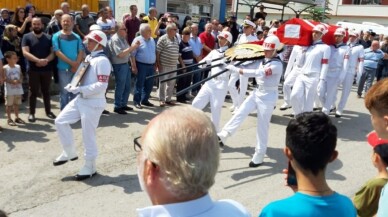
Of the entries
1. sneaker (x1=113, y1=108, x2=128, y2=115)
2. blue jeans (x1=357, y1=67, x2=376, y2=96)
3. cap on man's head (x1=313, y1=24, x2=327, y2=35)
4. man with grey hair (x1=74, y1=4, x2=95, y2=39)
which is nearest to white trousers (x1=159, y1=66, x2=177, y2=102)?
sneaker (x1=113, y1=108, x2=128, y2=115)

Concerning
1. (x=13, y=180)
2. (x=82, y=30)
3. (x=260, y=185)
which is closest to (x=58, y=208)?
(x=13, y=180)

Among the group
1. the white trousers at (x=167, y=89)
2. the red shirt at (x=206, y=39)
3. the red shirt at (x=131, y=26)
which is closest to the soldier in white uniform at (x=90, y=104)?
the white trousers at (x=167, y=89)

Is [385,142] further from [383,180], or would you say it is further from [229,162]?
[229,162]

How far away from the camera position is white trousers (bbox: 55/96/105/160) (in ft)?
17.0

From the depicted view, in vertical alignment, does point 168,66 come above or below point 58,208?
above

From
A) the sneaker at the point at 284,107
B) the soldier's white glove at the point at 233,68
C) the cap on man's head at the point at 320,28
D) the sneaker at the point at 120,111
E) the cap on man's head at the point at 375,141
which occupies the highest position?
the cap on man's head at the point at 320,28

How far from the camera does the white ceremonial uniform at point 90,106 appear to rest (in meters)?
5.16

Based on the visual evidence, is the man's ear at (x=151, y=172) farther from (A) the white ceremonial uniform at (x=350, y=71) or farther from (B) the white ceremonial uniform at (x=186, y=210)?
(A) the white ceremonial uniform at (x=350, y=71)

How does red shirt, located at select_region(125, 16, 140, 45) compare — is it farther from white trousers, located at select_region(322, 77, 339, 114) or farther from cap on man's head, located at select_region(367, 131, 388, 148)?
cap on man's head, located at select_region(367, 131, 388, 148)

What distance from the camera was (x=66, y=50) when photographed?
25.0 ft

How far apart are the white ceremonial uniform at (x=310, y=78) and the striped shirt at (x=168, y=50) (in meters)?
2.81

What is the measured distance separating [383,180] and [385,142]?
0.83 ft

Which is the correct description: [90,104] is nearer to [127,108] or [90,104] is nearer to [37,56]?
[37,56]

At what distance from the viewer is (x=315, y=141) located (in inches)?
78.9
